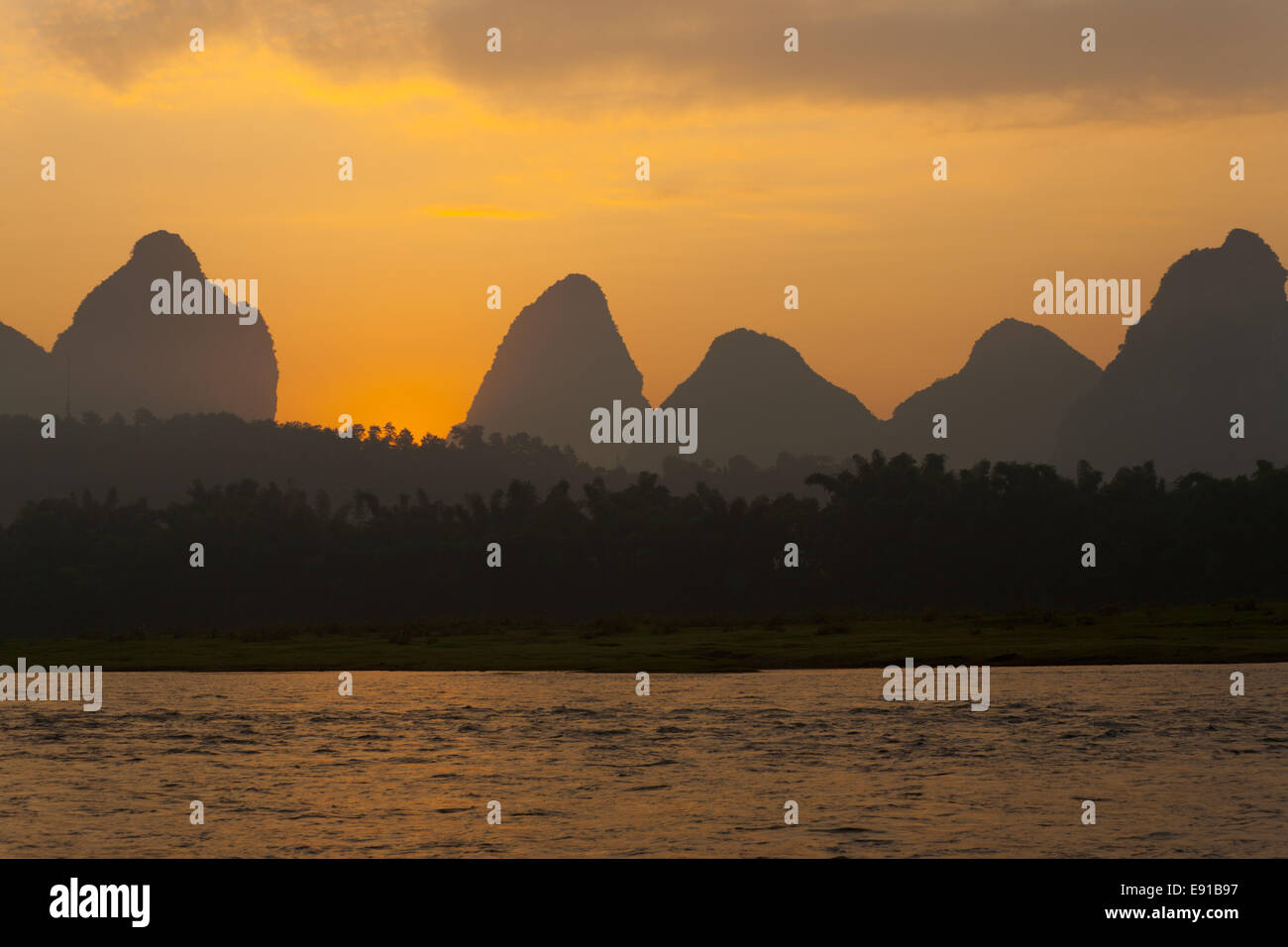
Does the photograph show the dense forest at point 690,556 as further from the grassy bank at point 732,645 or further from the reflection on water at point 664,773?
the reflection on water at point 664,773

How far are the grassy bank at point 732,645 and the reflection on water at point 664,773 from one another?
1200cm

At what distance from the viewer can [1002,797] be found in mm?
31766

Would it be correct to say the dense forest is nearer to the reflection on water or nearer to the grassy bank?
the grassy bank

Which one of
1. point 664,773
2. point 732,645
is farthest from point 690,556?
point 664,773

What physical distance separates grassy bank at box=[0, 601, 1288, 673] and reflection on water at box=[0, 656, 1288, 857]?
39.4 feet

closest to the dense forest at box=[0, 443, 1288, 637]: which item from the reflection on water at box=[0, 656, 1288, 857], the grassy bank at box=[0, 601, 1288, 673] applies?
the grassy bank at box=[0, 601, 1288, 673]

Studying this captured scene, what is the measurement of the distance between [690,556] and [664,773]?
8913cm

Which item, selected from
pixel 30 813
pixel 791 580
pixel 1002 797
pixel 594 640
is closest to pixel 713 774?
pixel 1002 797

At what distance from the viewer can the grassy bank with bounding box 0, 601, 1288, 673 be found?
69.2 m

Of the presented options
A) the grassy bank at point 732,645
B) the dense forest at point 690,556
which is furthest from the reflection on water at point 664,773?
the dense forest at point 690,556

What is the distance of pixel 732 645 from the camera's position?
7856 centimetres

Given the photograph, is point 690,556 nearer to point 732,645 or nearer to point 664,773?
point 732,645

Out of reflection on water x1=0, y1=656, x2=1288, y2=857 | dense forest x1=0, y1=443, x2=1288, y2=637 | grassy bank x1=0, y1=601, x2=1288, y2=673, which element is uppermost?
dense forest x1=0, y1=443, x2=1288, y2=637

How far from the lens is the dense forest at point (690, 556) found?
112250 millimetres
